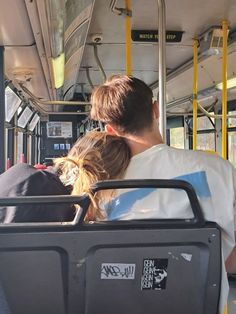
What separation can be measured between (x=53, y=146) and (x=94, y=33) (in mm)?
5711

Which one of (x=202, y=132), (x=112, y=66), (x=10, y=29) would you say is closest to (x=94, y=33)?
(x=10, y=29)

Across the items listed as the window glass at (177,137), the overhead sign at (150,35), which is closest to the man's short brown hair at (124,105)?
the overhead sign at (150,35)

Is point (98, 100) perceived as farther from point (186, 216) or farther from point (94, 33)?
point (94, 33)

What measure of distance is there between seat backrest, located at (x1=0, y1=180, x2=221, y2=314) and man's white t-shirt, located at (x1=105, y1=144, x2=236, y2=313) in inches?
4.1

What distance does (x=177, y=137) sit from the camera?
8047mm

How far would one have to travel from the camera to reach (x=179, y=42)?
437 cm

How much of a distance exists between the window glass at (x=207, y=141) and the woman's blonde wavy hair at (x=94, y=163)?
5692 mm

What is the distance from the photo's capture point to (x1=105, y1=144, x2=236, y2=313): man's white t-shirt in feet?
4.75

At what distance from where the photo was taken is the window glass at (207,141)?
711 cm

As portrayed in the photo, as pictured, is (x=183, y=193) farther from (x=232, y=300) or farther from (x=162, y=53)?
(x=232, y=300)

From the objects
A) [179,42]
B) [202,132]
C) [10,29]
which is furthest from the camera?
[202,132]

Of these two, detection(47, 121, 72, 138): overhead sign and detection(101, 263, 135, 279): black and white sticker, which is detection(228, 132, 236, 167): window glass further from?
detection(101, 263, 135, 279): black and white sticker

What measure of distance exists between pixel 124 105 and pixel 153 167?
0.73 feet

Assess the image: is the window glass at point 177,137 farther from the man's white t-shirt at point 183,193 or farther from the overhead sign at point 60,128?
the man's white t-shirt at point 183,193
